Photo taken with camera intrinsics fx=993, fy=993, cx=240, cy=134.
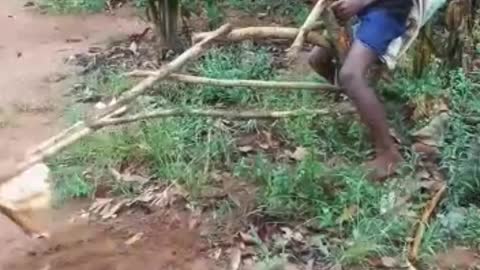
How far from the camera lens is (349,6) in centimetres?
409

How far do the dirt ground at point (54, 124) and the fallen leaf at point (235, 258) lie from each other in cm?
10

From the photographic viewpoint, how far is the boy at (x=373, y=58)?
4.05 m

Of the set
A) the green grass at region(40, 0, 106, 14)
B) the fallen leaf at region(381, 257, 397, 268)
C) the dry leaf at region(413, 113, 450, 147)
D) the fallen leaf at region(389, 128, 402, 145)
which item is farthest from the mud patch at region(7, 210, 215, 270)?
the green grass at region(40, 0, 106, 14)

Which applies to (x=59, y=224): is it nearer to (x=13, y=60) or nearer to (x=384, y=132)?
(x=384, y=132)

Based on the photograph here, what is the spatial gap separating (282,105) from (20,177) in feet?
5.66

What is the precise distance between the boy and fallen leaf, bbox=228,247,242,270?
2.31 feet

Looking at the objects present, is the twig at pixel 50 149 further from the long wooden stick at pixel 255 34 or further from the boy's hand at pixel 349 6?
the boy's hand at pixel 349 6

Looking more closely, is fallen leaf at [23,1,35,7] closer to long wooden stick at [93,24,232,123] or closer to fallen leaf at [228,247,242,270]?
long wooden stick at [93,24,232,123]

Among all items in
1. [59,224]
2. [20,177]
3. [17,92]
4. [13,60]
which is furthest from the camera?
[13,60]

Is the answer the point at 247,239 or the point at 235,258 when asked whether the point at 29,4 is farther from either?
the point at 235,258

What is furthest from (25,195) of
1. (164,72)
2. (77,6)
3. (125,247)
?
(77,6)

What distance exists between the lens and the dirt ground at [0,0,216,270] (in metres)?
3.68

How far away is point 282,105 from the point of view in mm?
4836

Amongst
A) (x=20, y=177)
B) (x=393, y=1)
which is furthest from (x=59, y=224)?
(x=393, y=1)
